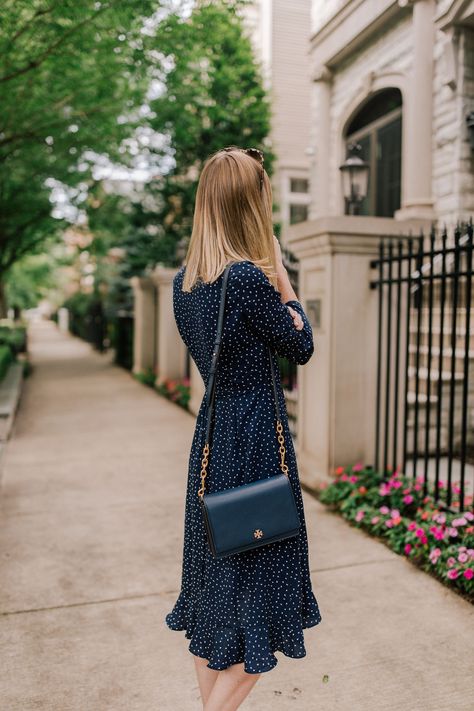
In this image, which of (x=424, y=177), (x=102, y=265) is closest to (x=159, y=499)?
(x=424, y=177)

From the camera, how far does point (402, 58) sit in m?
9.65

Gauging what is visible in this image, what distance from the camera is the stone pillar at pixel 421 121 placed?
889 cm

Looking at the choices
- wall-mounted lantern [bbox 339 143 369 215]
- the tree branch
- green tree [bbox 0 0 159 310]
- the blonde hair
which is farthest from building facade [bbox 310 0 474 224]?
the blonde hair

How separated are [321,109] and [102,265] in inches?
456

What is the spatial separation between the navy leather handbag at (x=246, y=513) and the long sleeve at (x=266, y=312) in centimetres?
6

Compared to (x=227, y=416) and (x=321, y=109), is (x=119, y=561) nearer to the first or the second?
(x=227, y=416)

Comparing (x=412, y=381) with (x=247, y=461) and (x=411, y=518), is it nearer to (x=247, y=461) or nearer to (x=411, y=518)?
(x=411, y=518)

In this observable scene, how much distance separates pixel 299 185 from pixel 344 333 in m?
12.2

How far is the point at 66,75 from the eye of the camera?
7.25 meters

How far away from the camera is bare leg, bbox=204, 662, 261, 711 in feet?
6.86

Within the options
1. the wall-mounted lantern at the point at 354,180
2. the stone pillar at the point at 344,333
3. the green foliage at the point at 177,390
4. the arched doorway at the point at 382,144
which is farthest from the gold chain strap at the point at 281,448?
the arched doorway at the point at 382,144

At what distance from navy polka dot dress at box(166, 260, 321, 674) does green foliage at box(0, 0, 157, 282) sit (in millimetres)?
4186

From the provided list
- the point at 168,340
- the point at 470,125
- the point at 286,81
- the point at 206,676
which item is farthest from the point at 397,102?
the point at 206,676

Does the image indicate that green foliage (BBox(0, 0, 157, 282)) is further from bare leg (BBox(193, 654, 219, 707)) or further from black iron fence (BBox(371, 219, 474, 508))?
bare leg (BBox(193, 654, 219, 707))
